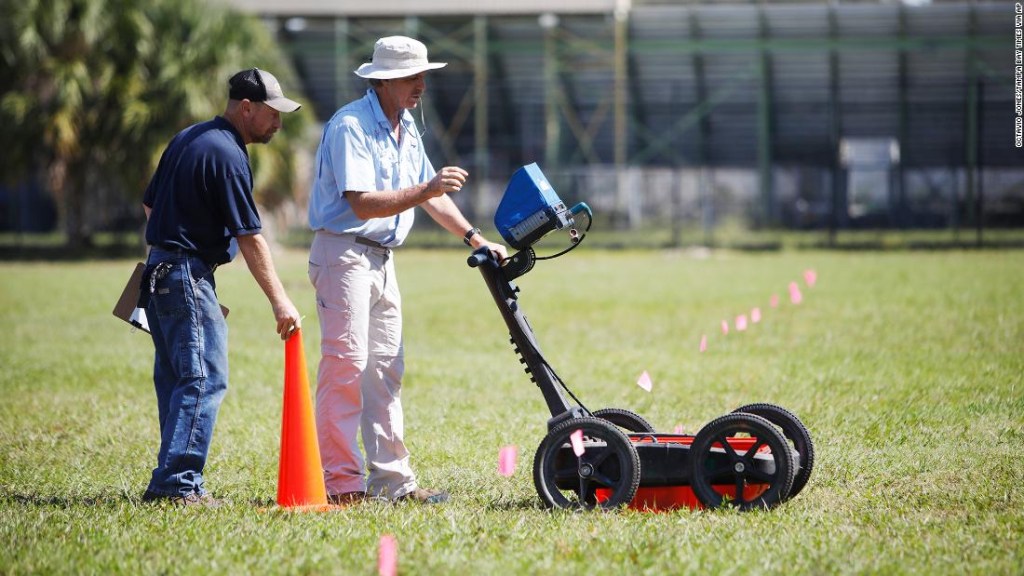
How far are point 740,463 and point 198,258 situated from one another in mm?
2392

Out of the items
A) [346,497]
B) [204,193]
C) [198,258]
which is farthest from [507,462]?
[204,193]

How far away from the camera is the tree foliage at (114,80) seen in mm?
24250

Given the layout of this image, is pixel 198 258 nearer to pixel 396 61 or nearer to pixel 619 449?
pixel 396 61

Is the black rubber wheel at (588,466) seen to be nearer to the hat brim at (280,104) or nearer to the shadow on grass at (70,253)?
the hat brim at (280,104)

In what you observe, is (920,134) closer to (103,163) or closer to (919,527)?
(103,163)

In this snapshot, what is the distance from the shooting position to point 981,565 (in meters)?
4.41

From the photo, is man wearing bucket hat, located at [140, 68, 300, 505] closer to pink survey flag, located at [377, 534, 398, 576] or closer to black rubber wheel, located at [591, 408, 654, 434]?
pink survey flag, located at [377, 534, 398, 576]

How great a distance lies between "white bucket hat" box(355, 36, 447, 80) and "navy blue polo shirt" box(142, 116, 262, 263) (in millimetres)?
644

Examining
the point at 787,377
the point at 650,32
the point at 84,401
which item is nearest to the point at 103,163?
the point at 650,32

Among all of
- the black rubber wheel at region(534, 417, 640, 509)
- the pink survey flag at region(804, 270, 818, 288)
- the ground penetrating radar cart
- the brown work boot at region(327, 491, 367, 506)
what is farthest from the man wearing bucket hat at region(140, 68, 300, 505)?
the pink survey flag at region(804, 270, 818, 288)

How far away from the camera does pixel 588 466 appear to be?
17.0ft

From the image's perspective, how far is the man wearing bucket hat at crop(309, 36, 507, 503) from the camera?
5.41 meters

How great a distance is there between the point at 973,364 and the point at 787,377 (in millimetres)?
1403

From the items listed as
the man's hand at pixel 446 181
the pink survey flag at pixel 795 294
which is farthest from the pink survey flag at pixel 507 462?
Result: the pink survey flag at pixel 795 294
